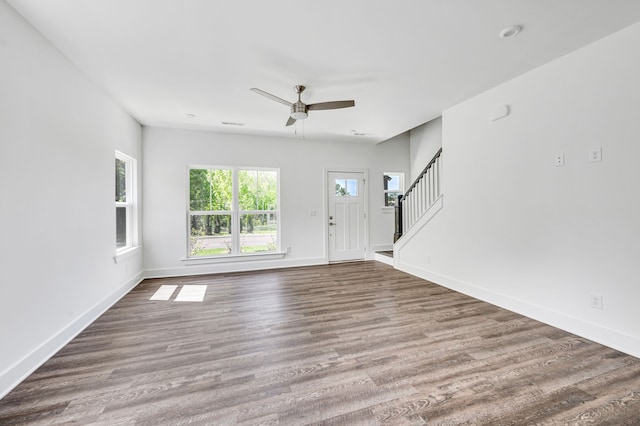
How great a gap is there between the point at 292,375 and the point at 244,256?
3.67 meters

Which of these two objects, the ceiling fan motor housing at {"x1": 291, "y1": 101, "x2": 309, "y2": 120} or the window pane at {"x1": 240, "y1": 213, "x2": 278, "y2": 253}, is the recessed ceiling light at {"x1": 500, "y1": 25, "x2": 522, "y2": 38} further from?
the window pane at {"x1": 240, "y1": 213, "x2": 278, "y2": 253}

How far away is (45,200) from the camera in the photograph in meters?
2.37

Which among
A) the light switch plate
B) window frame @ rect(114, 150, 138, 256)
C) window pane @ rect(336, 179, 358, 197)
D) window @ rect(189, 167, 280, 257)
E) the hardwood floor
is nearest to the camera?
the hardwood floor

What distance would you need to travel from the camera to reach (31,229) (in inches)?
87.4

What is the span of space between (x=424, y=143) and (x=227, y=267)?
5.06 metres

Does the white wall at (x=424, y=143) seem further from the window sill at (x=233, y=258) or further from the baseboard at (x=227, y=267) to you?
the window sill at (x=233, y=258)

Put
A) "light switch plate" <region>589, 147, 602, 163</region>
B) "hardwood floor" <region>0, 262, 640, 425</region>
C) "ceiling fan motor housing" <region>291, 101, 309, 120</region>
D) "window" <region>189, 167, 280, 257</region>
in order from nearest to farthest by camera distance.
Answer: "hardwood floor" <region>0, 262, 640, 425</region>
"light switch plate" <region>589, 147, 602, 163</region>
"ceiling fan motor housing" <region>291, 101, 309, 120</region>
"window" <region>189, 167, 280, 257</region>

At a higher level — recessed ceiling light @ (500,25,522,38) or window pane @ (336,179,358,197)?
recessed ceiling light @ (500,25,522,38)

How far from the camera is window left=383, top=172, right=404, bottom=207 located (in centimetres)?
682

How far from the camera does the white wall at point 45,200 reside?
200 cm

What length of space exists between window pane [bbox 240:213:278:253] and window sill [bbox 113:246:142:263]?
1740 mm

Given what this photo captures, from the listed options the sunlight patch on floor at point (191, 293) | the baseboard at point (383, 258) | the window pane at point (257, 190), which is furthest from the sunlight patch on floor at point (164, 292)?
the baseboard at point (383, 258)

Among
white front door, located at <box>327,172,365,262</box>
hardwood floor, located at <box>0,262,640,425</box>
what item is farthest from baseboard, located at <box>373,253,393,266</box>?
hardwood floor, located at <box>0,262,640,425</box>

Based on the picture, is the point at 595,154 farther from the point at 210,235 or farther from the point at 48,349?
the point at 210,235
